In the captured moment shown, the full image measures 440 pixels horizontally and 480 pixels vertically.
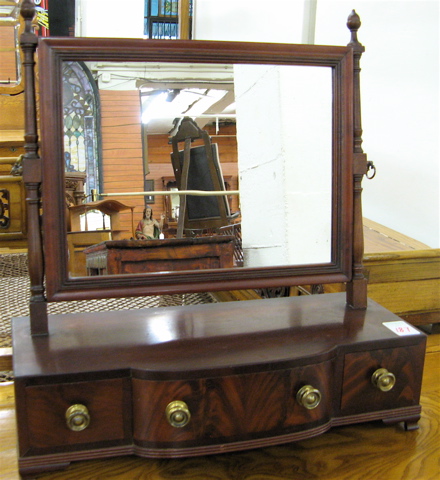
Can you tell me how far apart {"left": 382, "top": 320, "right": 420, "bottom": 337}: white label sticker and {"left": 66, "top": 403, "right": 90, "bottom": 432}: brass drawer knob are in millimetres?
535

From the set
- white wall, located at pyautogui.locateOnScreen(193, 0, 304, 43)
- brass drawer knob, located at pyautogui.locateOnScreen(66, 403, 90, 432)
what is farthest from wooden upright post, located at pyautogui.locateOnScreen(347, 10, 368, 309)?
brass drawer knob, located at pyautogui.locateOnScreen(66, 403, 90, 432)

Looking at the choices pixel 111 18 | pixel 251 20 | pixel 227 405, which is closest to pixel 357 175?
pixel 227 405

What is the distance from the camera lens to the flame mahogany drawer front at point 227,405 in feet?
2.37

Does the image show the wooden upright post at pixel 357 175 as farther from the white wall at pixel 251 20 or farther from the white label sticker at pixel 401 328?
the white wall at pixel 251 20

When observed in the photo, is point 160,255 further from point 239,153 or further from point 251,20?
point 251,20

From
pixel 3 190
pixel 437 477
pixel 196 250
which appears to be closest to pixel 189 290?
pixel 196 250

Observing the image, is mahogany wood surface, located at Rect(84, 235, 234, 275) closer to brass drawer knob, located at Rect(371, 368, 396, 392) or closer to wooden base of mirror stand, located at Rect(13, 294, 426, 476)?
wooden base of mirror stand, located at Rect(13, 294, 426, 476)

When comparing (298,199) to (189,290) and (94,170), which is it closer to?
(189,290)

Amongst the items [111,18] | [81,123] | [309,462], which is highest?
[111,18]

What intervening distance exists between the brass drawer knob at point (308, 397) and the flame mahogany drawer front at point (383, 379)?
0.08 m

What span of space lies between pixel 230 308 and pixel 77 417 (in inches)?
16.0

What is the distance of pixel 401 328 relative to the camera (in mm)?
867

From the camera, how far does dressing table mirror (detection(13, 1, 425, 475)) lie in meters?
0.72

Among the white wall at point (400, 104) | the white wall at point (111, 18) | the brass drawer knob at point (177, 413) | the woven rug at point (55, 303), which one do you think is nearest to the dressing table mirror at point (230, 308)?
the brass drawer knob at point (177, 413)
